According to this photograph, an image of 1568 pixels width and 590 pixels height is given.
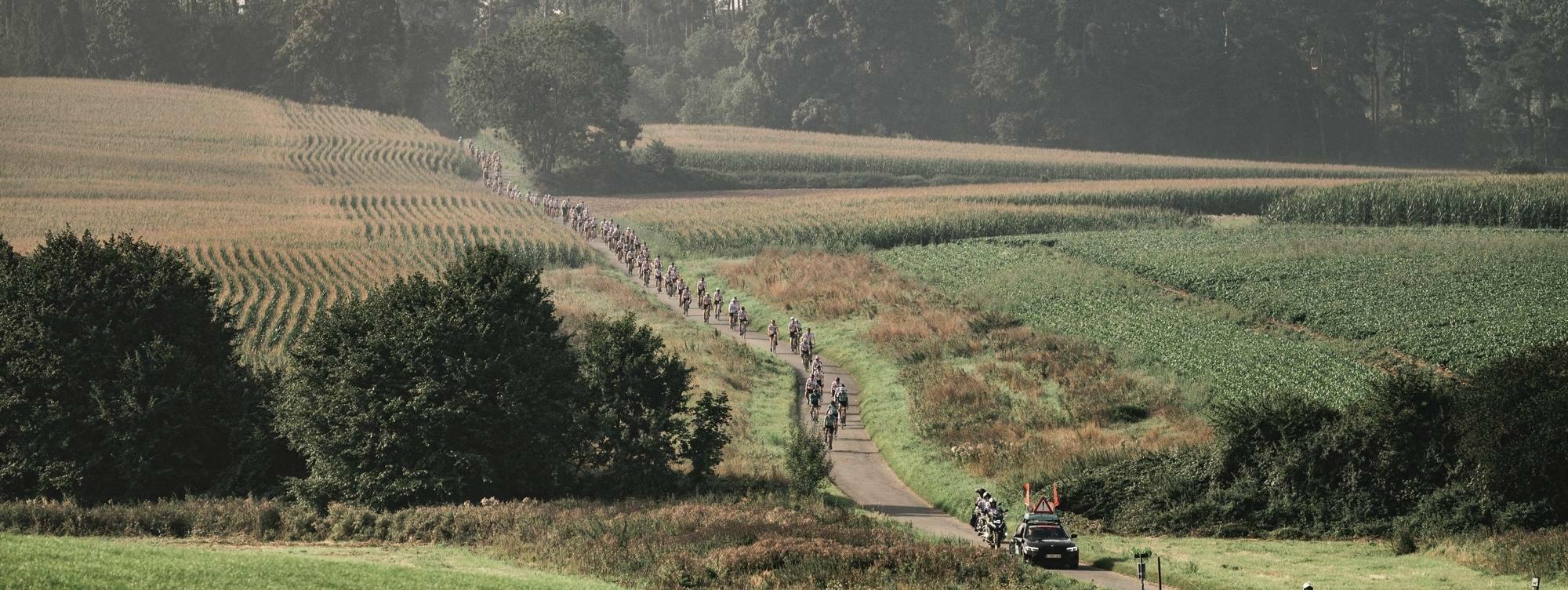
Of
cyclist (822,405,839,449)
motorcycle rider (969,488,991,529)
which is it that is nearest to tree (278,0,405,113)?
cyclist (822,405,839,449)

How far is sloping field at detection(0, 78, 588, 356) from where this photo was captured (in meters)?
71.2

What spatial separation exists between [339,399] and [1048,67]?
13505 centimetres

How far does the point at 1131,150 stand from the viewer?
16900 cm

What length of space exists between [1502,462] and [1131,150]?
138m

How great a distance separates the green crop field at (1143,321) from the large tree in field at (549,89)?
47.5m

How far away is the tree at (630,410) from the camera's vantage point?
126ft

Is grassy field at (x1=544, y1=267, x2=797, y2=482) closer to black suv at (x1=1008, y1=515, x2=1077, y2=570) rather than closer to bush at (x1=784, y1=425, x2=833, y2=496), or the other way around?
bush at (x1=784, y1=425, x2=833, y2=496)

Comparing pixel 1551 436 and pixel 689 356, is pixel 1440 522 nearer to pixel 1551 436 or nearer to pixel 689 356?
pixel 1551 436

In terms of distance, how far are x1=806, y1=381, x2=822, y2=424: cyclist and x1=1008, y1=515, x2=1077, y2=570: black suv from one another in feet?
51.6

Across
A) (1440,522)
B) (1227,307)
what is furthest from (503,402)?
(1227,307)

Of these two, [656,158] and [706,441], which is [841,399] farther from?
[656,158]

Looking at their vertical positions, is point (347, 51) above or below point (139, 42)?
below

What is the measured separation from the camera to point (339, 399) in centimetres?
3719

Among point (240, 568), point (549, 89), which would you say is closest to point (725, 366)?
point (240, 568)
